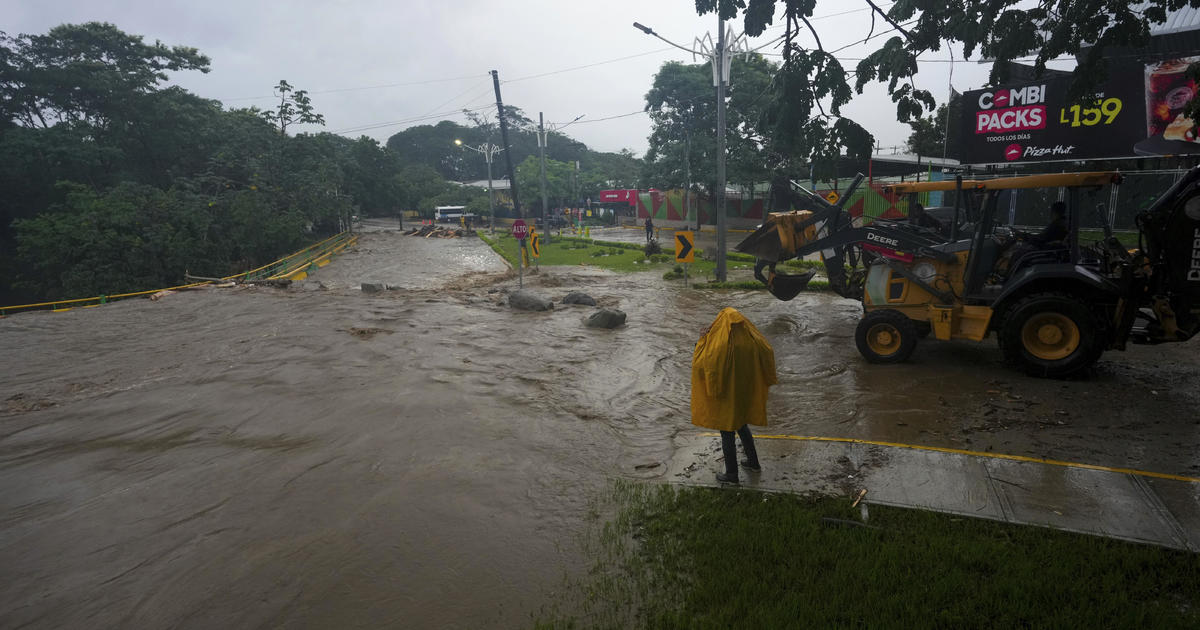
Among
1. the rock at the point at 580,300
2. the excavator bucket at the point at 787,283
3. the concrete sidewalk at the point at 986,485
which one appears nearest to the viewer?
the concrete sidewalk at the point at 986,485

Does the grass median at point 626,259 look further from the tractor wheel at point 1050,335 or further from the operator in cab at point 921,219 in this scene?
the tractor wheel at point 1050,335

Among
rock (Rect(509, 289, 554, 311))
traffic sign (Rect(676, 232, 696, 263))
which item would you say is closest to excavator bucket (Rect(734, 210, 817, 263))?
traffic sign (Rect(676, 232, 696, 263))

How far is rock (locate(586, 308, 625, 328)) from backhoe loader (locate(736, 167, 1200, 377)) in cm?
499

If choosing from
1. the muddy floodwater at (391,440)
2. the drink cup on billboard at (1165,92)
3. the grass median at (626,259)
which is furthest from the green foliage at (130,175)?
the drink cup on billboard at (1165,92)

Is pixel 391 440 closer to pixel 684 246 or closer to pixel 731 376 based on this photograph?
pixel 731 376

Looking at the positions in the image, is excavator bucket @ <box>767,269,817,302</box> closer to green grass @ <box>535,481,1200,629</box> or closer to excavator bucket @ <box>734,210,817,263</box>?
excavator bucket @ <box>734,210,817,263</box>

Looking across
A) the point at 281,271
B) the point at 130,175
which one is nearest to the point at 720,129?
the point at 281,271

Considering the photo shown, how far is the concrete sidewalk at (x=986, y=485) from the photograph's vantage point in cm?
412

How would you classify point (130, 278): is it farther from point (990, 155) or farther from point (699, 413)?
point (990, 155)

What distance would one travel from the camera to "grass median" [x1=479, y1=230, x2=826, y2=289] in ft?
65.6

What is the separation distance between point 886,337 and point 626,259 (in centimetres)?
1782

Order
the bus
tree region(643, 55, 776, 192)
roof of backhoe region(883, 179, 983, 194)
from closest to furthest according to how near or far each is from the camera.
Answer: roof of backhoe region(883, 179, 983, 194)
tree region(643, 55, 776, 192)
the bus

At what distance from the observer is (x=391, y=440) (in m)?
6.96

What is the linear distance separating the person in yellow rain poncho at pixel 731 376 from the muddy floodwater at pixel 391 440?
4.25 feet
